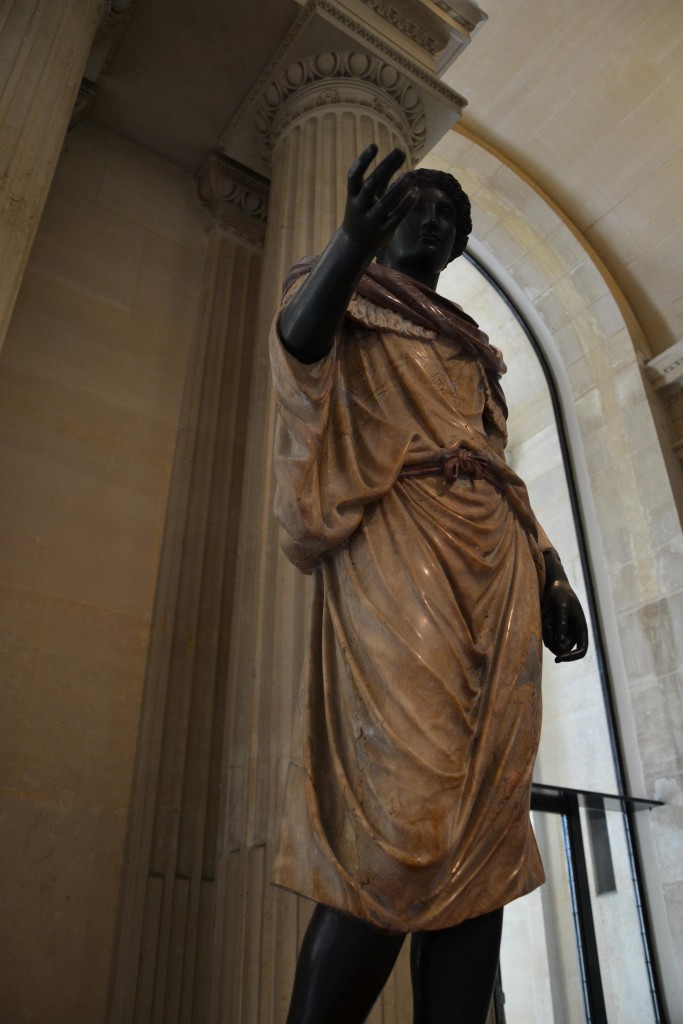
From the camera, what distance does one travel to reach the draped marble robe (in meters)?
1.36

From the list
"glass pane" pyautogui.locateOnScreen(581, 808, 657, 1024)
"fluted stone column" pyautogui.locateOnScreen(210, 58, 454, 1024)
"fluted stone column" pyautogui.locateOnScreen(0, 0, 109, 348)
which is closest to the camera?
"fluted stone column" pyautogui.locateOnScreen(210, 58, 454, 1024)

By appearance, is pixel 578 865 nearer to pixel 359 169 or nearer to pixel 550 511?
pixel 550 511

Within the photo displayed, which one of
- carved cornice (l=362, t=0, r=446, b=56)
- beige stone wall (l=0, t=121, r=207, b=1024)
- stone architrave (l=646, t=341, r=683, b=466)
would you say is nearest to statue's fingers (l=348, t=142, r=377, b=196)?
beige stone wall (l=0, t=121, r=207, b=1024)

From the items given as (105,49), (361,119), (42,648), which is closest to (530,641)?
(42,648)

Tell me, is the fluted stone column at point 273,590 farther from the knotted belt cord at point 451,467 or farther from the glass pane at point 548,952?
the glass pane at point 548,952

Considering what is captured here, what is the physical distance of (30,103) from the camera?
3.25m

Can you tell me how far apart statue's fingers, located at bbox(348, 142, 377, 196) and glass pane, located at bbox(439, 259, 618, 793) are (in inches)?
255

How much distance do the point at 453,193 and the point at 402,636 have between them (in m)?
1.32

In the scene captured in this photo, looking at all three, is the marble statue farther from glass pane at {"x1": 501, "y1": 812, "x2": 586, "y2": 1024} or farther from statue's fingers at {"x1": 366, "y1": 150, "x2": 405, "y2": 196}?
glass pane at {"x1": 501, "y1": 812, "x2": 586, "y2": 1024}

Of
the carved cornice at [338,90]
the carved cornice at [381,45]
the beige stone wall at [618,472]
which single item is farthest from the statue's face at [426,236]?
the beige stone wall at [618,472]

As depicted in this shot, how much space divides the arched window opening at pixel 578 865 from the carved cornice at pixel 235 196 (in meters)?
4.27

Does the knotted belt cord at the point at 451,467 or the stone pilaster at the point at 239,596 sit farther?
the stone pilaster at the point at 239,596

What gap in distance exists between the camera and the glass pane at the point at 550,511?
7.47 meters

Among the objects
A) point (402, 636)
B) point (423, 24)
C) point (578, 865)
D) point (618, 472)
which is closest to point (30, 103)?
point (423, 24)
